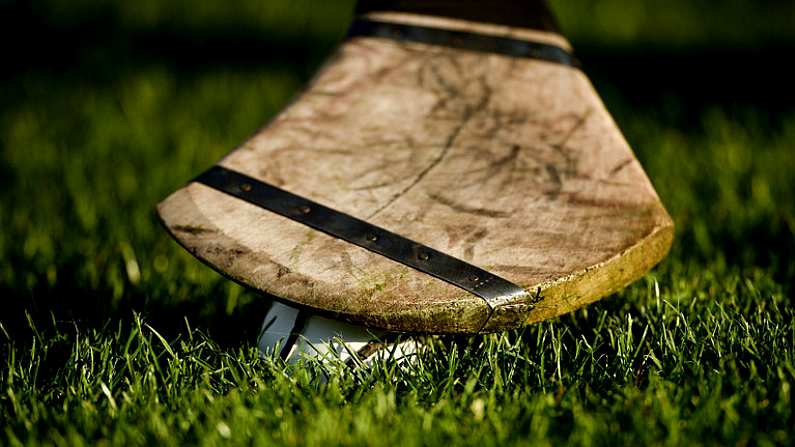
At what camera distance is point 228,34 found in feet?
15.9

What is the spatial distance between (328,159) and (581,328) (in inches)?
26.5

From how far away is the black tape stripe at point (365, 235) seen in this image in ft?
5.13

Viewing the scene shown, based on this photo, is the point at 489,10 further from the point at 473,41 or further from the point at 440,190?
the point at 440,190

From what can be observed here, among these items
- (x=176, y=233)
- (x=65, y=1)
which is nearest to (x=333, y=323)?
(x=176, y=233)

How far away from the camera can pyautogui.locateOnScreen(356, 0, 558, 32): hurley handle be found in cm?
216

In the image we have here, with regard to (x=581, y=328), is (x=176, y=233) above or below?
above

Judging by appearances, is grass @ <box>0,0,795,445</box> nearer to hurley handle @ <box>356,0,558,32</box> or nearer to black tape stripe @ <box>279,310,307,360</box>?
black tape stripe @ <box>279,310,307,360</box>

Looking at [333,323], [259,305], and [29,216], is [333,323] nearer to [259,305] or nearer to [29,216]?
[259,305]

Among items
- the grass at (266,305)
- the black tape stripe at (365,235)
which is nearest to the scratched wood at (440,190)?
the black tape stripe at (365,235)

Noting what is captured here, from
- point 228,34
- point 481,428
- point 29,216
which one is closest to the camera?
point 481,428

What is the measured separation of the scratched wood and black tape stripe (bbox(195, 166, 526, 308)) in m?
0.02

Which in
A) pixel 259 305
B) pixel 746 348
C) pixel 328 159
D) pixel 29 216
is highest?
pixel 328 159

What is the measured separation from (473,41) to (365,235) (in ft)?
2.39

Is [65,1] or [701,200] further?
[65,1]
